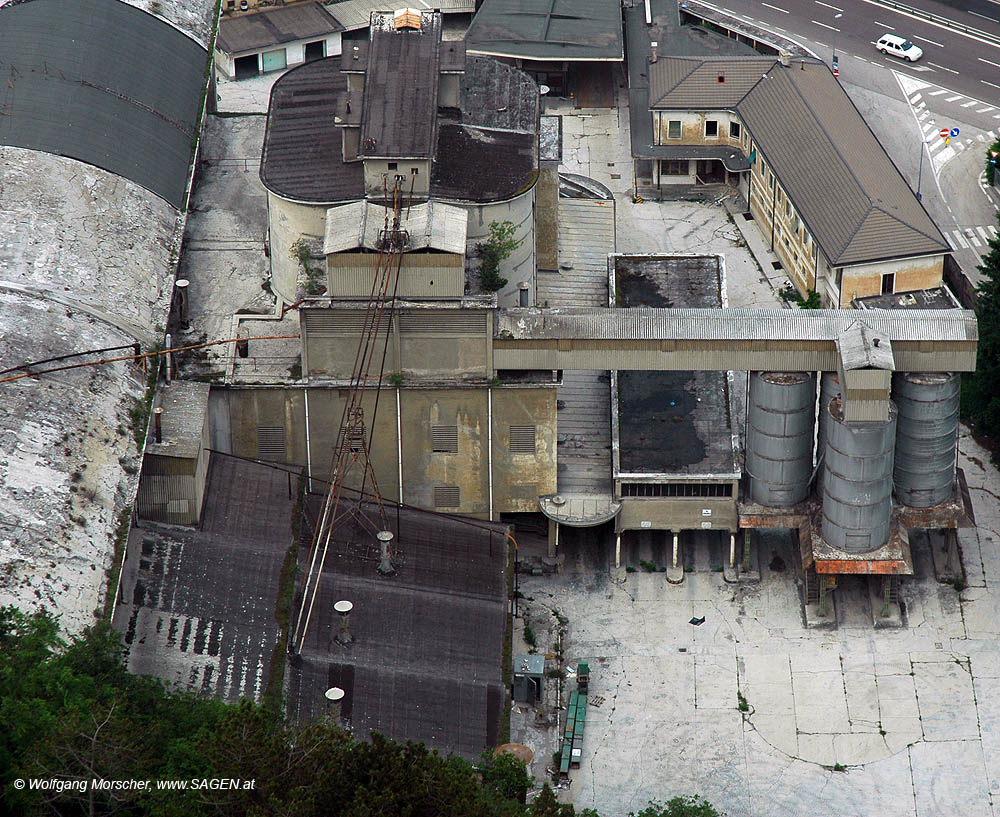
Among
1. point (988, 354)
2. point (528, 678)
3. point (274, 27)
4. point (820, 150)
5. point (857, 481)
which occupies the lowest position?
point (528, 678)

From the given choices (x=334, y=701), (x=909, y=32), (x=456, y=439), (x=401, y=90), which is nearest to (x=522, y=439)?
(x=456, y=439)

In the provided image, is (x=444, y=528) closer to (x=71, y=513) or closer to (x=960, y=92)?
(x=71, y=513)

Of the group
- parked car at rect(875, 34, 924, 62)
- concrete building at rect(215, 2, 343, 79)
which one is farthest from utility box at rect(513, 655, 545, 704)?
parked car at rect(875, 34, 924, 62)

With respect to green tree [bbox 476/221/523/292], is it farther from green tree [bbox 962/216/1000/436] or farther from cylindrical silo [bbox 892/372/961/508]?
green tree [bbox 962/216/1000/436]

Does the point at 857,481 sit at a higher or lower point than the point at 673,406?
lower

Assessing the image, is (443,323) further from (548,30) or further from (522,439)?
(548,30)

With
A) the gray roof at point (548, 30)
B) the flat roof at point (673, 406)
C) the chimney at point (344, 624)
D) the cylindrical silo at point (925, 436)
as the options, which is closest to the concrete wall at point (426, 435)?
the flat roof at point (673, 406)

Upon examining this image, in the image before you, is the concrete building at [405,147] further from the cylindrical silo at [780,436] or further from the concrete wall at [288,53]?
the concrete wall at [288,53]
